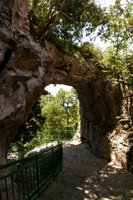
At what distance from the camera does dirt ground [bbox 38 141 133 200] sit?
24.5 feet

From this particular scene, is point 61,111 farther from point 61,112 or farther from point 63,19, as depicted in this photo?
point 63,19

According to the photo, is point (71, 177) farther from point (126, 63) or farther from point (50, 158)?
point (126, 63)

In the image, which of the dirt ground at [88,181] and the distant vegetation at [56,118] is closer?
the dirt ground at [88,181]

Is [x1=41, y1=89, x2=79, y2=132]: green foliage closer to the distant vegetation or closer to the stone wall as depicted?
the distant vegetation

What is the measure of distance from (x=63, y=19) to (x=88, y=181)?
21.3 feet

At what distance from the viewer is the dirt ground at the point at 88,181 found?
7.45m

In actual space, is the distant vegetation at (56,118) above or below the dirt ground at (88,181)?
above

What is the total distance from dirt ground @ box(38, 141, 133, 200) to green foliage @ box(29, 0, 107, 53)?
5.37m

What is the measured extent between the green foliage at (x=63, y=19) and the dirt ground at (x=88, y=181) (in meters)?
5.37

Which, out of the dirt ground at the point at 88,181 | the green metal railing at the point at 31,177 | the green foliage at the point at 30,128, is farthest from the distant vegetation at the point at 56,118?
the green metal railing at the point at 31,177

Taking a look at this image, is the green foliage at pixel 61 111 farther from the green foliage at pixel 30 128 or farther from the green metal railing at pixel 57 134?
the green foliage at pixel 30 128

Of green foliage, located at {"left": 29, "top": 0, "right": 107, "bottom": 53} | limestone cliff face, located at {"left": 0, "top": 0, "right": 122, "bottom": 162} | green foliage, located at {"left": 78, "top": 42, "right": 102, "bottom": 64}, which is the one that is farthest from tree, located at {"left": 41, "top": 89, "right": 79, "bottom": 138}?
green foliage, located at {"left": 29, "top": 0, "right": 107, "bottom": 53}

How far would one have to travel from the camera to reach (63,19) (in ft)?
31.9

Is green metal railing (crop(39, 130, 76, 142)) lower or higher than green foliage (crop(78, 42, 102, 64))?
lower
